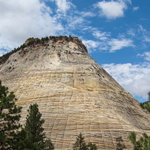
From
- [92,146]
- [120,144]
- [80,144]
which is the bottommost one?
[92,146]

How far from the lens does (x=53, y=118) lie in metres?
25.2

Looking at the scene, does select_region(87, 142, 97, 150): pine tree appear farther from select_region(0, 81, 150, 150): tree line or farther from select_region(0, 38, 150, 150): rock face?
select_region(0, 38, 150, 150): rock face

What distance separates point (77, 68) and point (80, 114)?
42.0 feet

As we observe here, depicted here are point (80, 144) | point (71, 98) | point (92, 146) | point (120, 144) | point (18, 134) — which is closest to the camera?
point (18, 134)

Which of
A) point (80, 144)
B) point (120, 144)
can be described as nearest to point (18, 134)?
point (80, 144)

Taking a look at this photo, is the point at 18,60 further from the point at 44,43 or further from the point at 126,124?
the point at 126,124

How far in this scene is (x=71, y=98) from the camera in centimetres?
2848

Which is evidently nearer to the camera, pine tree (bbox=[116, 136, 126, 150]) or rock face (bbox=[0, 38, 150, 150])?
pine tree (bbox=[116, 136, 126, 150])

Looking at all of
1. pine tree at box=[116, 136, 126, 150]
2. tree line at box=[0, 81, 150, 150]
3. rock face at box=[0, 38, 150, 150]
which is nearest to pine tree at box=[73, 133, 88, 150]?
tree line at box=[0, 81, 150, 150]

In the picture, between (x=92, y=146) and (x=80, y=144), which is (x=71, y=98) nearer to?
(x=80, y=144)

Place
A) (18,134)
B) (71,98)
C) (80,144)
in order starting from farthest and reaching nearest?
(71,98), (80,144), (18,134)

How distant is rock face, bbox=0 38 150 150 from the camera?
76.2 feet

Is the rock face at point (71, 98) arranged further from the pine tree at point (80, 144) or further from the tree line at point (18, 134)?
the tree line at point (18, 134)

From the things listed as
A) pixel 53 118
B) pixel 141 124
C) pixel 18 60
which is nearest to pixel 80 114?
pixel 53 118
